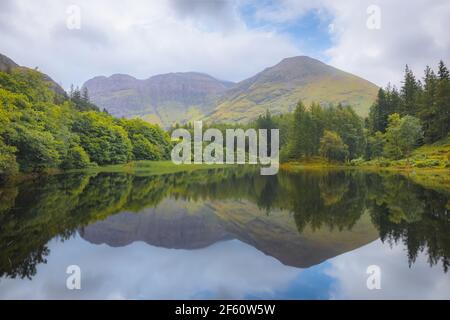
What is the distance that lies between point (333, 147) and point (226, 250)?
76126mm

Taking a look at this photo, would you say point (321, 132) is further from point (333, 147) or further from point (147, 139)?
point (147, 139)

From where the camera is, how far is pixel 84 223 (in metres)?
14.3

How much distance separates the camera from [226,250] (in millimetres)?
10812

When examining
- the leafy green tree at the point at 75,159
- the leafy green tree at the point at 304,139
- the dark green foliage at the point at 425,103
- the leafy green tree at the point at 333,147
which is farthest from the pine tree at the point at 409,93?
the leafy green tree at the point at 75,159

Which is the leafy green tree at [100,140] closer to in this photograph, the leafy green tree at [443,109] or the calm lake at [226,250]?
the calm lake at [226,250]

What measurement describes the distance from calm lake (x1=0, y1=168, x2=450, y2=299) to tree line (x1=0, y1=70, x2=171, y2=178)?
61.8 feet

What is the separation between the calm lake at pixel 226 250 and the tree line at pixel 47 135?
18.8 meters

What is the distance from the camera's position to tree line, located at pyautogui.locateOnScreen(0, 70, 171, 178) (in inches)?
1315

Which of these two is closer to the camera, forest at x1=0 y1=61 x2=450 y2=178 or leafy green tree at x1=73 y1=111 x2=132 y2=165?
forest at x1=0 y1=61 x2=450 y2=178

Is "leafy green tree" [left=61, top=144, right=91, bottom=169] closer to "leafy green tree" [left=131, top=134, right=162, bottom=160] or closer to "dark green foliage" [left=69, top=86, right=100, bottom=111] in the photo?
"leafy green tree" [left=131, top=134, right=162, bottom=160]

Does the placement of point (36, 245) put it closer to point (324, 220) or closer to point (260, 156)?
point (324, 220)

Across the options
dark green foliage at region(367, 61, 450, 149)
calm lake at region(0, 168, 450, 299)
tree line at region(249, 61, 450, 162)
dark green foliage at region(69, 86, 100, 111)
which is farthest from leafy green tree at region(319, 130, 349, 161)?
dark green foliage at region(69, 86, 100, 111)

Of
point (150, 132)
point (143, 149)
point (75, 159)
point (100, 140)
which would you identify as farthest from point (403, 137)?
point (150, 132)

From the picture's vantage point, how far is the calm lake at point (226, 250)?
7.35 meters
